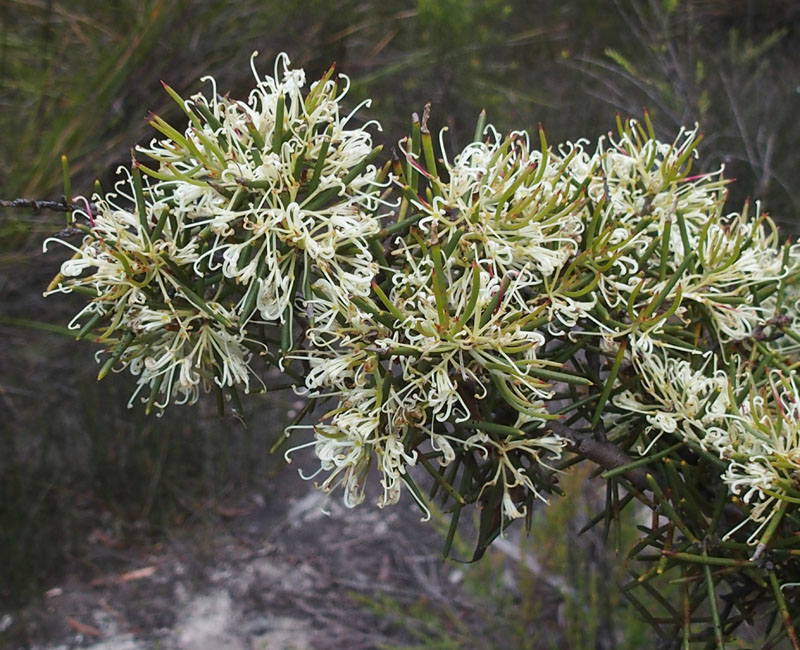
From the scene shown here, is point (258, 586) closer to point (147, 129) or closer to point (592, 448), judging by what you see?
point (147, 129)

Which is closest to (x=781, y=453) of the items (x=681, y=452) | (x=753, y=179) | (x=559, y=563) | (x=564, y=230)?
(x=681, y=452)

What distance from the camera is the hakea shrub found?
438 millimetres

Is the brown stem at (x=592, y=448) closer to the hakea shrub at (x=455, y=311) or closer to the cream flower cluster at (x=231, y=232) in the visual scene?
the hakea shrub at (x=455, y=311)

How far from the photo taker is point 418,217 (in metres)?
0.47

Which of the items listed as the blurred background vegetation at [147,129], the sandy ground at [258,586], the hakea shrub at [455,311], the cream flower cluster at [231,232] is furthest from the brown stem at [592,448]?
the sandy ground at [258,586]

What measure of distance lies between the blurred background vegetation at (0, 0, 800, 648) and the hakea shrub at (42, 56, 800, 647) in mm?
839

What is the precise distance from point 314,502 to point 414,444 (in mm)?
1648

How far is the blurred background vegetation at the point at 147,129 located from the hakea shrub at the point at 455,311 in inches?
33.0

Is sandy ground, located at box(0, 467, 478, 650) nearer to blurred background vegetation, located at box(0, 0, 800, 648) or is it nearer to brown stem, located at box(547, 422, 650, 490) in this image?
blurred background vegetation, located at box(0, 0, 800, 648)

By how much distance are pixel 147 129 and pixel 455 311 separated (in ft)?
4.42

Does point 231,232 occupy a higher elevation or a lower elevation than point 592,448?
higher

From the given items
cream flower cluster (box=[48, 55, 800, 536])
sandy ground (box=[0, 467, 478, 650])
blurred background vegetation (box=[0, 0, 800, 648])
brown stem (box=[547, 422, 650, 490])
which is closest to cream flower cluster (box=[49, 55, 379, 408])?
cream flower cluster (box=[48, 55, 800, 536])

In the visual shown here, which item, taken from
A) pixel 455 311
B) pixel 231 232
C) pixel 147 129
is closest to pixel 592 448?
pixel 455 311

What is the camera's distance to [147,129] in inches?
62.2
